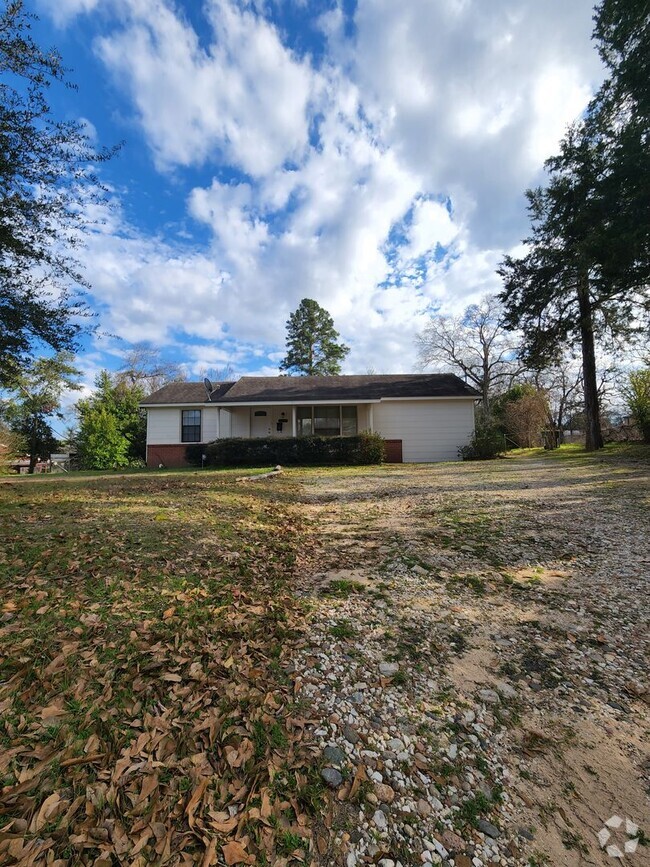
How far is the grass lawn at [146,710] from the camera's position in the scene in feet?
4.57

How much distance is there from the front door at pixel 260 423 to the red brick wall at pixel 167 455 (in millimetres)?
3466

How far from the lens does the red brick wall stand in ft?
63.4

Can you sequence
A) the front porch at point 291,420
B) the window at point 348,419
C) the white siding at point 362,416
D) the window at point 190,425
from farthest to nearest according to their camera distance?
the window at point 190,425 → the window at point 348,419 → the front porch at point 291,420 → the white siding at point 362,416

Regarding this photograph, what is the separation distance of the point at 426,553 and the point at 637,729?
2394mm

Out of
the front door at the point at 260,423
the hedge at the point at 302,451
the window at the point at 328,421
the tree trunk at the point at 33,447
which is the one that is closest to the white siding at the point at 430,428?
the window at the point at 328,421

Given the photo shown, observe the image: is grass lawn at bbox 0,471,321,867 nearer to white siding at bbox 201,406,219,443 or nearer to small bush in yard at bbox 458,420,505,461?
small bush in yard at bbox 458,420,505,461

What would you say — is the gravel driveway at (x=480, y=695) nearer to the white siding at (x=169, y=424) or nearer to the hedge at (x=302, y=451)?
the hedge at (x=302, y=451)

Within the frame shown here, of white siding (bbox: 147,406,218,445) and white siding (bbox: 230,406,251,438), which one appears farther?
white siding (bbox: 230,406,251,438)

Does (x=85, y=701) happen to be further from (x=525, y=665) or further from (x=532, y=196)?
(x=532, y=196)

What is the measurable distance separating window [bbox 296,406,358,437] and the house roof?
1.03m

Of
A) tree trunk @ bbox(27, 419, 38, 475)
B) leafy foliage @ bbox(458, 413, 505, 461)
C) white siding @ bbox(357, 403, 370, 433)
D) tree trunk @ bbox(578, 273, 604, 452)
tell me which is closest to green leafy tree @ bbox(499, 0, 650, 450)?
tree trunk @ bbox(578, 273, 604, 452)

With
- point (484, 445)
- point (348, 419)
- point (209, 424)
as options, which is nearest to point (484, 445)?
point (484, 445)

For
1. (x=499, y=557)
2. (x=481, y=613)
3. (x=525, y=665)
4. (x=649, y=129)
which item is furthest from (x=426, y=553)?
(x=649, y=129)

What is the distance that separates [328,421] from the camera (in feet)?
63.9
